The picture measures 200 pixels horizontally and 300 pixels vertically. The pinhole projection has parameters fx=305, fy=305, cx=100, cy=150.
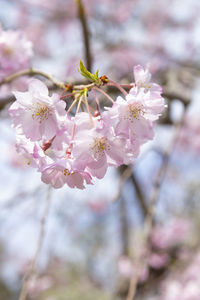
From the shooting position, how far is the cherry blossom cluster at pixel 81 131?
73 cm

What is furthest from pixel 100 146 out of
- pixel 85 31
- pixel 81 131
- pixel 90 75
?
pixel 85 31

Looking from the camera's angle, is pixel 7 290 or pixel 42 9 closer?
pixel 42 9

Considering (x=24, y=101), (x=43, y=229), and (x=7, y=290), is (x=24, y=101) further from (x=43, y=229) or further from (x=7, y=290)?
(x=7, y=290)

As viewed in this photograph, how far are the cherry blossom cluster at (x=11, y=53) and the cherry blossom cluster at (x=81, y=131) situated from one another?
27.9 inches

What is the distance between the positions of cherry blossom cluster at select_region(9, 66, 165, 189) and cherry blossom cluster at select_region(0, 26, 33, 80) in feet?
2.32

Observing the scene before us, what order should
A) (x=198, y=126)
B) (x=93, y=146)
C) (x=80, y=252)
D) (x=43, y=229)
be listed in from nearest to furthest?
(x=93, y=146), (x=43, y=229), (x=198, y=126), (x=80, y=252)

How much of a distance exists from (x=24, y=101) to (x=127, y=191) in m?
3.91

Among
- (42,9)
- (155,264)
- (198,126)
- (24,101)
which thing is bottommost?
(24,101)

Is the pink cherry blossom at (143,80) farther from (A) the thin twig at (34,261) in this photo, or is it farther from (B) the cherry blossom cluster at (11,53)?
(B) the cherry blossom cluster at (11,53)

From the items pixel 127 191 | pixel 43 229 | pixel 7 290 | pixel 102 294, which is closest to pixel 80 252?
pixel 7 290

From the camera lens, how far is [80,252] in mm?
8781

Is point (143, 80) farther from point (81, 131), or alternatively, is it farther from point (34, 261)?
point (34, 261)

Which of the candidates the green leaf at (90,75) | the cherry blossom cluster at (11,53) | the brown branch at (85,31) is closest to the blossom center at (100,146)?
the green leaf at (90,75)

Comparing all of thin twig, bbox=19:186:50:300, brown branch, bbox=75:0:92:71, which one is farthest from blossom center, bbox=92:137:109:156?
brown branch, bbox=75:0:92:71
